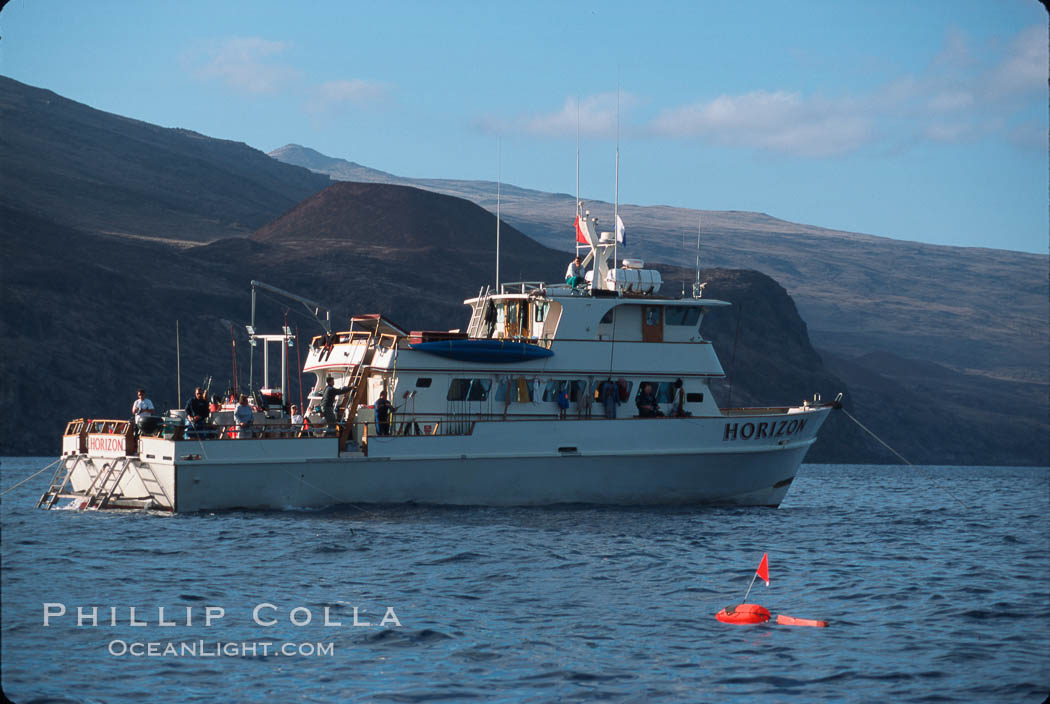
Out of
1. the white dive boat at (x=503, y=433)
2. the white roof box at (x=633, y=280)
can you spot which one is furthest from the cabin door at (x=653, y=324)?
the white roof box at (x=633, y=280)

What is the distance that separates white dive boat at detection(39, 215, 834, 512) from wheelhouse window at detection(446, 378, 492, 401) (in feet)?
0.11

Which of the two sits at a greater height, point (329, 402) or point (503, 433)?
point (329, 402)

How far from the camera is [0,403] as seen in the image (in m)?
72.4

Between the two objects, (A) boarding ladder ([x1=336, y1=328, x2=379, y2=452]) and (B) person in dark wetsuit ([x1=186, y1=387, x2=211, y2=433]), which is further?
(A) boarding ladder ([x1=336, y1=328, x2=379, y2=452])

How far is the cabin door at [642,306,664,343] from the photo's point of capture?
2947 cm

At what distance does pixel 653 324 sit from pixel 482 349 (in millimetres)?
4607

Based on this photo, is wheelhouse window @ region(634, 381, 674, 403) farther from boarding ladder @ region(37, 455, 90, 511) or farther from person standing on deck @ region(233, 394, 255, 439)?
boarding ladder @ region(37, 455, 90, 511)

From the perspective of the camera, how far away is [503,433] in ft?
88.5

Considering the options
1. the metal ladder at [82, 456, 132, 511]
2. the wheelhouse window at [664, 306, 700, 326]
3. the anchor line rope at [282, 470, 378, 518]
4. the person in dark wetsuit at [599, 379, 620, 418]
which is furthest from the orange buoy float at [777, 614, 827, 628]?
the metal ladder at [82, 456, 132, 511]

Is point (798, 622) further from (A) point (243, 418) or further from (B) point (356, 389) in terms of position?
(A) point (243, 418)

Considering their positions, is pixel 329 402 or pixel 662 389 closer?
pixel 329 402

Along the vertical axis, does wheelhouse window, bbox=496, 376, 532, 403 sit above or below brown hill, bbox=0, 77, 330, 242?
below

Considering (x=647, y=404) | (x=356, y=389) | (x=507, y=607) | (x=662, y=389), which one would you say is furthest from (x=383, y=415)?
(x=507, y=607)

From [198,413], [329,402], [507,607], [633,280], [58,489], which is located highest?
[633,280]
